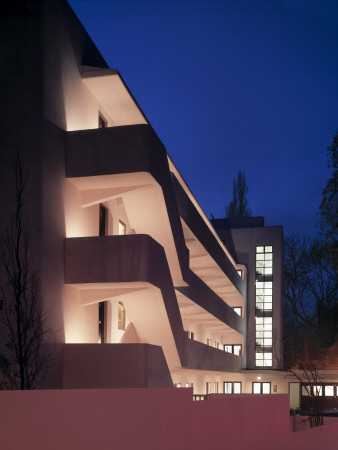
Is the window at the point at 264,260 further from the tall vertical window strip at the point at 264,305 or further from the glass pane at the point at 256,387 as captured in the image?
the glass pane at the point at 256,387

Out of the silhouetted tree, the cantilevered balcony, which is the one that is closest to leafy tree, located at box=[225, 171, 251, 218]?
the silhouetted tree

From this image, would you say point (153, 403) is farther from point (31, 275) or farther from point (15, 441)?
point (31, 275)

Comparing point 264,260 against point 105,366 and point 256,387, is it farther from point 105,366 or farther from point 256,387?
point 105,366

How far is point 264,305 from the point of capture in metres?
49.8

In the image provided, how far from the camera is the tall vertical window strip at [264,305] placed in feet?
162

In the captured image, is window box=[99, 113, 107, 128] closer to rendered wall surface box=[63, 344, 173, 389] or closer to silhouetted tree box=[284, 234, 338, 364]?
rendered wall surface box=[63, 344, 173, 389]

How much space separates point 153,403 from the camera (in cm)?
846

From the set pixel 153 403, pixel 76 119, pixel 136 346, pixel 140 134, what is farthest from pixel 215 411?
pixel 76 119

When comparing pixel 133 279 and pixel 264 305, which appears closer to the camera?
pixel 133 279

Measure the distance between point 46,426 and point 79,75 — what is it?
14.3m

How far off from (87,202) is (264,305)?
3374cm

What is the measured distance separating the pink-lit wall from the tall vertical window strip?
37.3 m

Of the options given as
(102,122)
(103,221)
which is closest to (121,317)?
(103,221)

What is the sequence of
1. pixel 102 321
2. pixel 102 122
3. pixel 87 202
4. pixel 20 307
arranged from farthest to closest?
1. pixel 102 122
2. pixel 102 321
3. pixel 87 202
4. pixel 20 307
